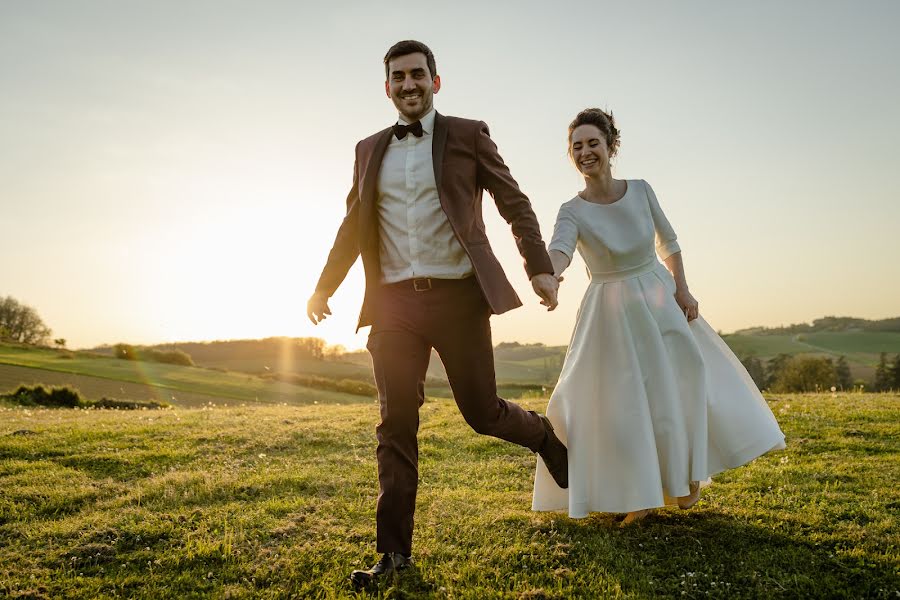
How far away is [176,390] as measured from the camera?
30.9 metres

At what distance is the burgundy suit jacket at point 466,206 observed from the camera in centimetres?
395

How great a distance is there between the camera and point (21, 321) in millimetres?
56250

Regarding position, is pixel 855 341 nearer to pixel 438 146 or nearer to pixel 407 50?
pixel 438 146

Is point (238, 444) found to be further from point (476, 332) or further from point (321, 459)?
point (476, 332)

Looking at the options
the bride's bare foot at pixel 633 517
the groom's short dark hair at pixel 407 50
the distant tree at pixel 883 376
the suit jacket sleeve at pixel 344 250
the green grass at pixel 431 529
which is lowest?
the distant tree at pixel 883 376

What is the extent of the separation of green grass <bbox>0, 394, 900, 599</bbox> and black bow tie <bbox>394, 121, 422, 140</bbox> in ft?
8.56

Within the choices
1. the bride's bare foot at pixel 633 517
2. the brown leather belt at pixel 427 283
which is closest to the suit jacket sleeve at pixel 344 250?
the brown leather belt at pixel 427 283

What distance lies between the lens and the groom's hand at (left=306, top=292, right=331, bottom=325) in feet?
14.7

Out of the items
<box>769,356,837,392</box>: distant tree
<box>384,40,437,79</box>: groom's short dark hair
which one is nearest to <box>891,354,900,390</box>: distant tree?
<box>769,356,837,392</box>: distant tree

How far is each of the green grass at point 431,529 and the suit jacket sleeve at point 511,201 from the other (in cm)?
180

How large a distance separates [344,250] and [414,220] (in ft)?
2.03

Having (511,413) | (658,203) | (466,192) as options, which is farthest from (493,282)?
(658,203)

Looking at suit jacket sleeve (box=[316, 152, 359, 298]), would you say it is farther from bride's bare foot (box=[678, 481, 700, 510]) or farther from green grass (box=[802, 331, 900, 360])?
green grass (box=[802, 331, 900, 360])

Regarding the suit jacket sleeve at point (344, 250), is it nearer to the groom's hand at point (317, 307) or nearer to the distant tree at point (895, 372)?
the groom's hand at point (317, 307)
